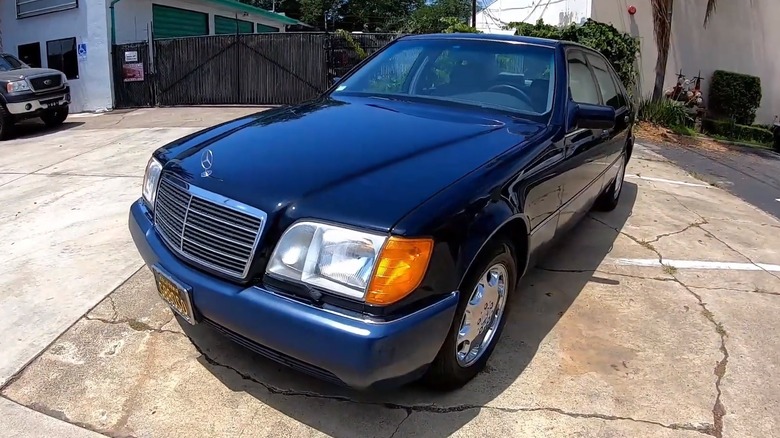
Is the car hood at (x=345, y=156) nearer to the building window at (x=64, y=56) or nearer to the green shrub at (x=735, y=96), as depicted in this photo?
the green shrub at (x=735, y=96)

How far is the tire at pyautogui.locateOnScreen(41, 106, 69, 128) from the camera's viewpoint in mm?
11827

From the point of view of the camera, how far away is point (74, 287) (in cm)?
369

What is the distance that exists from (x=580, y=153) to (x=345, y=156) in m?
1.80

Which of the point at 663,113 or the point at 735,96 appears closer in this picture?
the point at 663,113

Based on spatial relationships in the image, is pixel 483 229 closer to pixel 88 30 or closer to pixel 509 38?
pixel 509 38

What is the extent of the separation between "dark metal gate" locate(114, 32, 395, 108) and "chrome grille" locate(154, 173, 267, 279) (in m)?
11.3

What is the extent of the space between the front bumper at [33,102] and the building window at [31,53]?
7.34 metres

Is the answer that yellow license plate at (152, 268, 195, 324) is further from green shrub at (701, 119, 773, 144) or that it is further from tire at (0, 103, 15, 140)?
green shrub at (701, 119, 773, 144)

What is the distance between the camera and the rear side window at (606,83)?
15.2 feet

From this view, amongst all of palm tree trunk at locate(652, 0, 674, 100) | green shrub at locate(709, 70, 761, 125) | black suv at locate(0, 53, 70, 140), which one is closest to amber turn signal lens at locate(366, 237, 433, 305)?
black suv at locate(0, 53, 70, 140)

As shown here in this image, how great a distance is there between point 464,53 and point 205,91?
505 inches

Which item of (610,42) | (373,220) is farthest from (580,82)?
(610,42)

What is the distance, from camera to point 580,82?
157 inches

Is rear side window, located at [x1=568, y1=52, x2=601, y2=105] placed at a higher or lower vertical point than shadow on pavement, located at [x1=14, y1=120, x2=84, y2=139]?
higher
